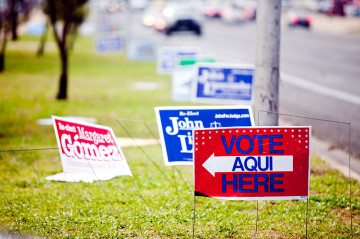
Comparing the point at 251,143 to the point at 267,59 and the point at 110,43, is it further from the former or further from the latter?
the point at 110,43

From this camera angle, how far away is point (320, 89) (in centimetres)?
1916

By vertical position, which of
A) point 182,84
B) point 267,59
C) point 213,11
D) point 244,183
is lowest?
Answer: point 213,11

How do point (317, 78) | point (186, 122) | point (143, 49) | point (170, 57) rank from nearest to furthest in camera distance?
point (186, 122)
point (170, 57)
point (317, 78)
point (143, 49)

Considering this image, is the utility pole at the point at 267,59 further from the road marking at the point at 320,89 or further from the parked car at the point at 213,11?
the parked car at the point at 213,11

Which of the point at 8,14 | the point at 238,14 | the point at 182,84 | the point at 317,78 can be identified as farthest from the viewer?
the point at 238,14

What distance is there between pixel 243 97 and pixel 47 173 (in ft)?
11.0

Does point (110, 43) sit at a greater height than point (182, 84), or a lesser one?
lesser

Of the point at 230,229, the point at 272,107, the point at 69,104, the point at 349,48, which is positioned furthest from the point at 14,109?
the point at 349,48

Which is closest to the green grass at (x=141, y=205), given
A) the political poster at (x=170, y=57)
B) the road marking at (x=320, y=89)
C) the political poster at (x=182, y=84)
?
the political poster at (x=182, y=84)

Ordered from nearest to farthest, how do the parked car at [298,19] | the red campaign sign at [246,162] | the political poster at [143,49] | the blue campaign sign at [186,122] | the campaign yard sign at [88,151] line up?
the red campaign sign at [246,162] < the campaign yard sign at [88,151] < the blue campaign sign at [186,122] < the political poster at [143,49] < the parked car at [298,19]

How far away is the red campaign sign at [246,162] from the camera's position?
20.9 feet

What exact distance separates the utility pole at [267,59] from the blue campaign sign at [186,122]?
1.20m

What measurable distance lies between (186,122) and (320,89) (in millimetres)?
12338

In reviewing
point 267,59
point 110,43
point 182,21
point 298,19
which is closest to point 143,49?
point 110,43
